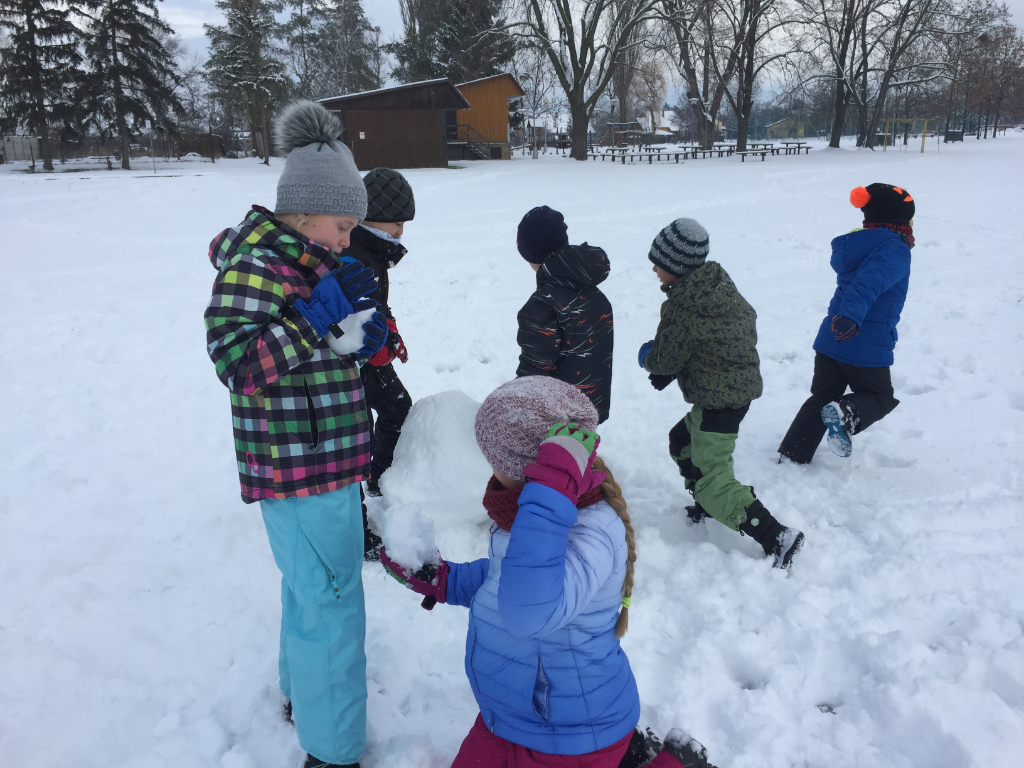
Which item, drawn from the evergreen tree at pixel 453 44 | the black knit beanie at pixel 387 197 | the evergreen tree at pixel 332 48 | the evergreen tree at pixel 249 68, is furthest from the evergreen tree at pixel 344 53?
the black knit beanie at pixel 387 197

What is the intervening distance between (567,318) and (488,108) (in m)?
32.3

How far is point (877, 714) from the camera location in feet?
6.92

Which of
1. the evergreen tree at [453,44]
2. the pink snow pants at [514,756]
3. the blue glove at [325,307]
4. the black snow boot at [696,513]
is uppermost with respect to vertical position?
the evergreen tree at [453,44]

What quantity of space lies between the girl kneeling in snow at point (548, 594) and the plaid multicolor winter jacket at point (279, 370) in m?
0.36

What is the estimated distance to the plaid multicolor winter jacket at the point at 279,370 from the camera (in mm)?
1587

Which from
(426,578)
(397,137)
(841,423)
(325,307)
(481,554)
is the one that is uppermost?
(397,137)

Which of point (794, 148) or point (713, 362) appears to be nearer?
point (713, 362)

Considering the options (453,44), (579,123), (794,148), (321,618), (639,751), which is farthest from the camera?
(453,44)

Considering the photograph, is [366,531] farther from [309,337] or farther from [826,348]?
[826,348]

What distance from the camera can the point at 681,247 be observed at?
284cm

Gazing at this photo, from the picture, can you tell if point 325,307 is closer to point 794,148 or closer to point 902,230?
point 902,230

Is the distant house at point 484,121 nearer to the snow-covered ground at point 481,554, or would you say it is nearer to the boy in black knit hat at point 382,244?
the snow-covered ground at point 481,554

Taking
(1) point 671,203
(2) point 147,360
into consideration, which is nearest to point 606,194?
(1) point 671,203

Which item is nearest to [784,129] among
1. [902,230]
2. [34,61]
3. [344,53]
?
[344,53]
